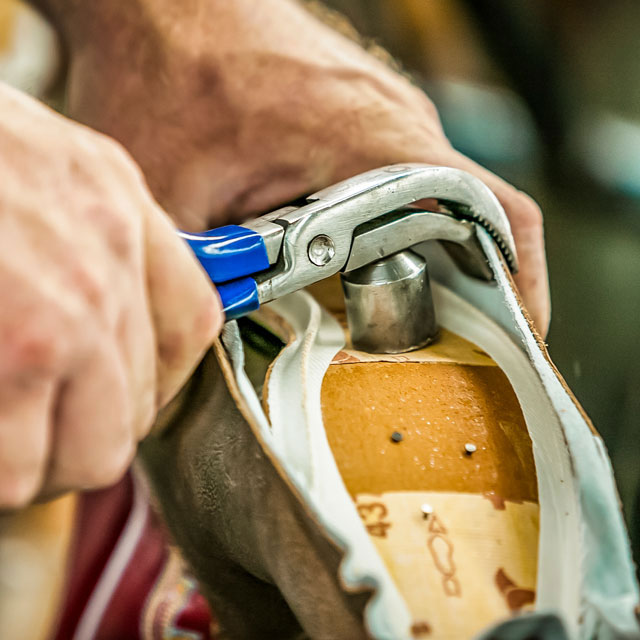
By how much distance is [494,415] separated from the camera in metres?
0.36

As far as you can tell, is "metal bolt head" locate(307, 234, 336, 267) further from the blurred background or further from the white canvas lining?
the blurred background

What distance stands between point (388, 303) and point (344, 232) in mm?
51

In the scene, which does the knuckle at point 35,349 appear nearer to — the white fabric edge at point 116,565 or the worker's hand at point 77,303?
the worker's hand at point 77,303

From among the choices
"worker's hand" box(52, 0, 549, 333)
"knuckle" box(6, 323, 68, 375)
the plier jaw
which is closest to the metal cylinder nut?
the plier jaw

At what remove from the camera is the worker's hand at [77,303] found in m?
0.22

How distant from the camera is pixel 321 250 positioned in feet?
1.26

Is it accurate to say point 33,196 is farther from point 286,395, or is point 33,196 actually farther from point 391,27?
point 391,27

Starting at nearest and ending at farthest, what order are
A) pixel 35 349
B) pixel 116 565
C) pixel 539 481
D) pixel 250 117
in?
1. pixel 35 349
2. pixel 539 481
3. pixel 250 117
4. pixel 116 565

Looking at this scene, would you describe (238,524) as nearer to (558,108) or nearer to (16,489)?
(16,489)

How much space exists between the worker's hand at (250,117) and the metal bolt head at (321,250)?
132 millimetres

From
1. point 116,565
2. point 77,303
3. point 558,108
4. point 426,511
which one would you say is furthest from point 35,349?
point 558,108

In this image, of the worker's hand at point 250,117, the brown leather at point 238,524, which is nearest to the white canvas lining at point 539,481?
the brown leather at point 238,524

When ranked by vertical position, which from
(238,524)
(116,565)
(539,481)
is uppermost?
(539,481)

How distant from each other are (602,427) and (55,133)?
1.66ft
